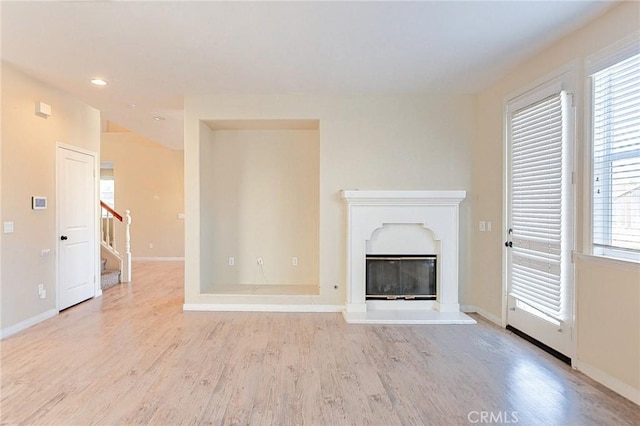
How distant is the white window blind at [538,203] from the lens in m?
2.98

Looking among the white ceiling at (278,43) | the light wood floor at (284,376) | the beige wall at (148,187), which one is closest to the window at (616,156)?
the white ceiling at (278,43)

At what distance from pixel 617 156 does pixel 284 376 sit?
290 centimetres

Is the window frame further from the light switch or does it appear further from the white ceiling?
the light switch

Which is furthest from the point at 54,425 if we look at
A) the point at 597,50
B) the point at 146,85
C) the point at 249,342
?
the point at 597,50

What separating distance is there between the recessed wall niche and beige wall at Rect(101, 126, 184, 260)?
4034 mm

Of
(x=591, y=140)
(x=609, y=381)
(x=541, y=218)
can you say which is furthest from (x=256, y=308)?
(x=591, y=140)

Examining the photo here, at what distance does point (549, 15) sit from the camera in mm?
2543

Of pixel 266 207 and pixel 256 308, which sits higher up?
pixel 266 207

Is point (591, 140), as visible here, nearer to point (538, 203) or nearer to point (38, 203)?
point (538, 203)

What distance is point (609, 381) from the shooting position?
2461 mm

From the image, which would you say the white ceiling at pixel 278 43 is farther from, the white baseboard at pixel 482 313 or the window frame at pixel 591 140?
the white baseboard at pixel 482 313

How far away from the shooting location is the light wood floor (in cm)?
215

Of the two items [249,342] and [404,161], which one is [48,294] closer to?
[249,342]

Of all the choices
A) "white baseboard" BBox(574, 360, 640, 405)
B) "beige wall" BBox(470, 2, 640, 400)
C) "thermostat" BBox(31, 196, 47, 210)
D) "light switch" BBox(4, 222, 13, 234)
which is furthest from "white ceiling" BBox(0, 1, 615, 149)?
"white baseboard" BBox(574, 360, 640, 405)
